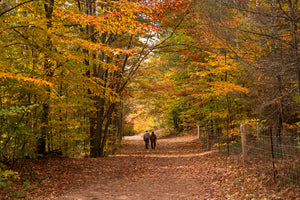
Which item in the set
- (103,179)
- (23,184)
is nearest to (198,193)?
(103,179)

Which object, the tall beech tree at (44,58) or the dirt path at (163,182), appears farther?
the tall beech tree at (44,58)

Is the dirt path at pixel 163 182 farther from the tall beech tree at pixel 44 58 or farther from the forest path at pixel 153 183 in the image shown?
the tall beech tree at pixel 44 58

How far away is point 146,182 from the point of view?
843 cm

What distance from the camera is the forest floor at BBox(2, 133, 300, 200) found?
656cm

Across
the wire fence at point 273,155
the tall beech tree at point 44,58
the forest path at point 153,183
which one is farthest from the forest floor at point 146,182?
the tall beech tree at point 44,58

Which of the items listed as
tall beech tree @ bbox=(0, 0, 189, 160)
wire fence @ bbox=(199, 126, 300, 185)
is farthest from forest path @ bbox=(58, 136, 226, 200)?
tall beech tree @ bbox=(0, 0, 189, 160)

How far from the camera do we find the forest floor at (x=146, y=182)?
21.5ft

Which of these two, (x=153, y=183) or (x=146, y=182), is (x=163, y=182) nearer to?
(x=153, y=183)

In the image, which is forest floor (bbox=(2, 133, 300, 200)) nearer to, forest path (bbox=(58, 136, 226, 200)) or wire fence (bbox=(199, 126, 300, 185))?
forest path (bbox=(58, 136, 226, 200))

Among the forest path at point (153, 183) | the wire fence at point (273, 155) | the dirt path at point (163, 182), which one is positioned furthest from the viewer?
the forest path at point (153, 183)

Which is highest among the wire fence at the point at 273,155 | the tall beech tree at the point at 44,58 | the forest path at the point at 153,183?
the tall beech tree at the point at 44,58

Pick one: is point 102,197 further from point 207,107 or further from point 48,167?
point 207,107

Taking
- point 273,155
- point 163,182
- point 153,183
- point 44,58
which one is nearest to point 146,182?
point 153,183

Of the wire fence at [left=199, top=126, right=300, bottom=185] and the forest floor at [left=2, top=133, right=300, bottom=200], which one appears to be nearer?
the wire fence at [left=199, top=126, right=300, bottom=185]
